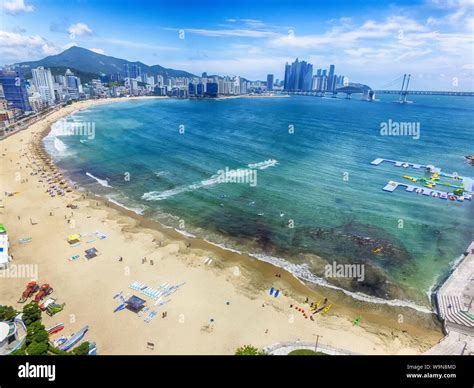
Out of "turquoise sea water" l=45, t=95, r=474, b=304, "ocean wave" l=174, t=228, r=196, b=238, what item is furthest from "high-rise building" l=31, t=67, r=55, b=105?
"ocean wave" l=174, t=228, r=196, b=238

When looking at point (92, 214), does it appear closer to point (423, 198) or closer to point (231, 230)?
point (231, 230)

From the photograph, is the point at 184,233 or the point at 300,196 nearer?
the point at 184,233

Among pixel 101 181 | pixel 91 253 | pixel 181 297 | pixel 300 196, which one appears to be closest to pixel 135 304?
pixel 181 297

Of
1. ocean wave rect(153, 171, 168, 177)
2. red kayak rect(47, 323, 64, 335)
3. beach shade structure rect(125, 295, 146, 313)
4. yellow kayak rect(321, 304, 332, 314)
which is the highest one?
ocean wave rect(153, 171, 168, 177)

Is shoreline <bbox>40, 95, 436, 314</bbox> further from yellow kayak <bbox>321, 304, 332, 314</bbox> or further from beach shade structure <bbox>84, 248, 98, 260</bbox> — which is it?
beach shade structure <bbox>84, 248, 98, 260</bbox>

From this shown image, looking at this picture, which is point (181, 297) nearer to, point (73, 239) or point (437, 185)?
point (73, 239)

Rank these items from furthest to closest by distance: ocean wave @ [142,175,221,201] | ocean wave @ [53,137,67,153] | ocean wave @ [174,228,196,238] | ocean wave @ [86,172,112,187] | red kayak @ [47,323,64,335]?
ocean wave @ [53,137,67,153] → ocean wave @ [86,172,112,187] → ocean wave @ [142,175,221,201] → ocean wave @ [174,228,196,238] → red kayak @ [47,323,64,335]

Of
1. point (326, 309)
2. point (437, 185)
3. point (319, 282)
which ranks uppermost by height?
point (437, 185)

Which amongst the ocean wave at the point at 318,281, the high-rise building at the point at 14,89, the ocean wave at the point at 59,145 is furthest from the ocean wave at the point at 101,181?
the high-rise building at the point at 14,89
